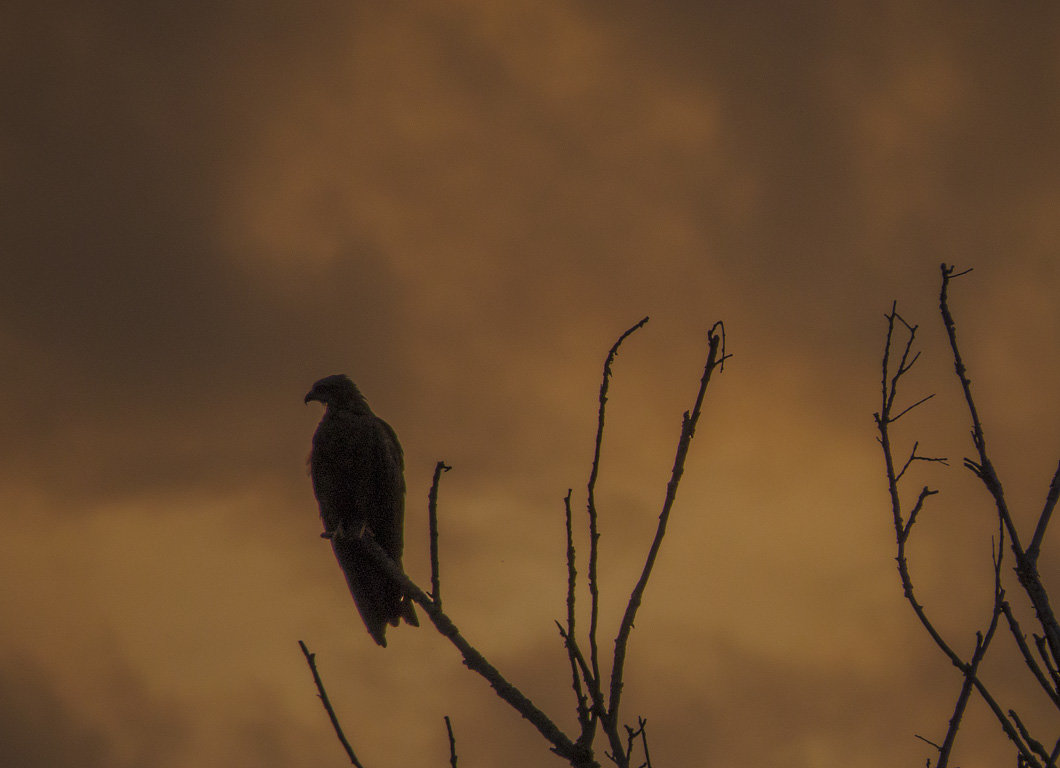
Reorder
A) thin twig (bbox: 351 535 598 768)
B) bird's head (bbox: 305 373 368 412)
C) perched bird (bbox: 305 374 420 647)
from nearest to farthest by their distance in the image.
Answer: thin twig (bbox: 351 535 598 768)
perched bird (bbox: 305 374 420 647)
bird's head (bbox: 305 373 368 412)

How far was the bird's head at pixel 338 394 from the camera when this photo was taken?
9.19m

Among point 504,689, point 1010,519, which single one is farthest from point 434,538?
point 1010,519

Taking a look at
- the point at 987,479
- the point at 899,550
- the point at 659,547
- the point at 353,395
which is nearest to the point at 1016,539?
the point at 987,479

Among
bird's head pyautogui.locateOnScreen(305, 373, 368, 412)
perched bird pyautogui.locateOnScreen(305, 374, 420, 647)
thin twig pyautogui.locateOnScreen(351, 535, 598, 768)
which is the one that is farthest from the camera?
bird's head pyautogui.locateOnScreen(305, 373, 368, 412)

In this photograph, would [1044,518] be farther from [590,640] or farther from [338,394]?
[338,394]

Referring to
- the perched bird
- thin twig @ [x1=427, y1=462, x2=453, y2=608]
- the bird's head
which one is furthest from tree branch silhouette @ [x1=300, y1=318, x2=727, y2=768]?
the bird's head

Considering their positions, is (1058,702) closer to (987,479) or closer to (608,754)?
(987,479)

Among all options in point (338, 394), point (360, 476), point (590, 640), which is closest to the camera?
point (590, 640)

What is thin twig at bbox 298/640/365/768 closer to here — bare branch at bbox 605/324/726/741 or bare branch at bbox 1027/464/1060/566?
bare branch at bbox 605/324/726/741

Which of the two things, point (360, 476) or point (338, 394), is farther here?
point (338, 394)

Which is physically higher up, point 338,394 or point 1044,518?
point 338,394

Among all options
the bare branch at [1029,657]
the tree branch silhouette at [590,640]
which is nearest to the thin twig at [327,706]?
the tree branch silhouette at [590,640]

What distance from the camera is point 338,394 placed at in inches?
366

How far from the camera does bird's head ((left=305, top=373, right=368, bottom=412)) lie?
30.1 feet
